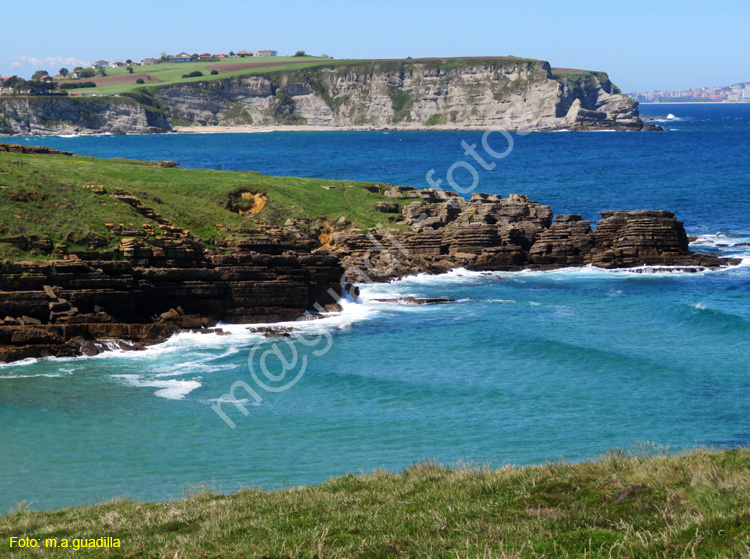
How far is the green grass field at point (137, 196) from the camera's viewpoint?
133 ft

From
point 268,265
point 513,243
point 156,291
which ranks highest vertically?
point 268,265

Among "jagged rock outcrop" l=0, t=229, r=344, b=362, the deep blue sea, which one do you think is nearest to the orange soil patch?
the deep blue sea

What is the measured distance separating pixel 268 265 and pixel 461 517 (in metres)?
29.2

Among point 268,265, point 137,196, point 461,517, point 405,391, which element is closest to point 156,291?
point 268,265

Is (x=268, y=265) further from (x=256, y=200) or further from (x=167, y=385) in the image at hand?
(x=256, y=200)

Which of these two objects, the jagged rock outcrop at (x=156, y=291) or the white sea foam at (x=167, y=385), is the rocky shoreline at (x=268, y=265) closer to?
the jagged rock outcrop at (x=156, y=291)

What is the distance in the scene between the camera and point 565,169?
131m

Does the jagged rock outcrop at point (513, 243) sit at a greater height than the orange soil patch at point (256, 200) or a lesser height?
lesser

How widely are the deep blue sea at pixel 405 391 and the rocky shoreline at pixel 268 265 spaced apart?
1.52 m

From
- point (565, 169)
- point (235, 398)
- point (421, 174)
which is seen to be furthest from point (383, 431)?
point (565, 169)

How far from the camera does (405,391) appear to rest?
102ft

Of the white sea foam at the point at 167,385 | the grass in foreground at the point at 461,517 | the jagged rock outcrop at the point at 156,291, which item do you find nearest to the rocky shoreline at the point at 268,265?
the jagged rock outcrop at the point at 156,291

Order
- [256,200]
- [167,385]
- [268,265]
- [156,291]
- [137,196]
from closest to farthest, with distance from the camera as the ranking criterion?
[167,385]
[156,291]
[268,265]
[137,196]
[256,200]

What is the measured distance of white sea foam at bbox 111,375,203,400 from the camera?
3008 cm
